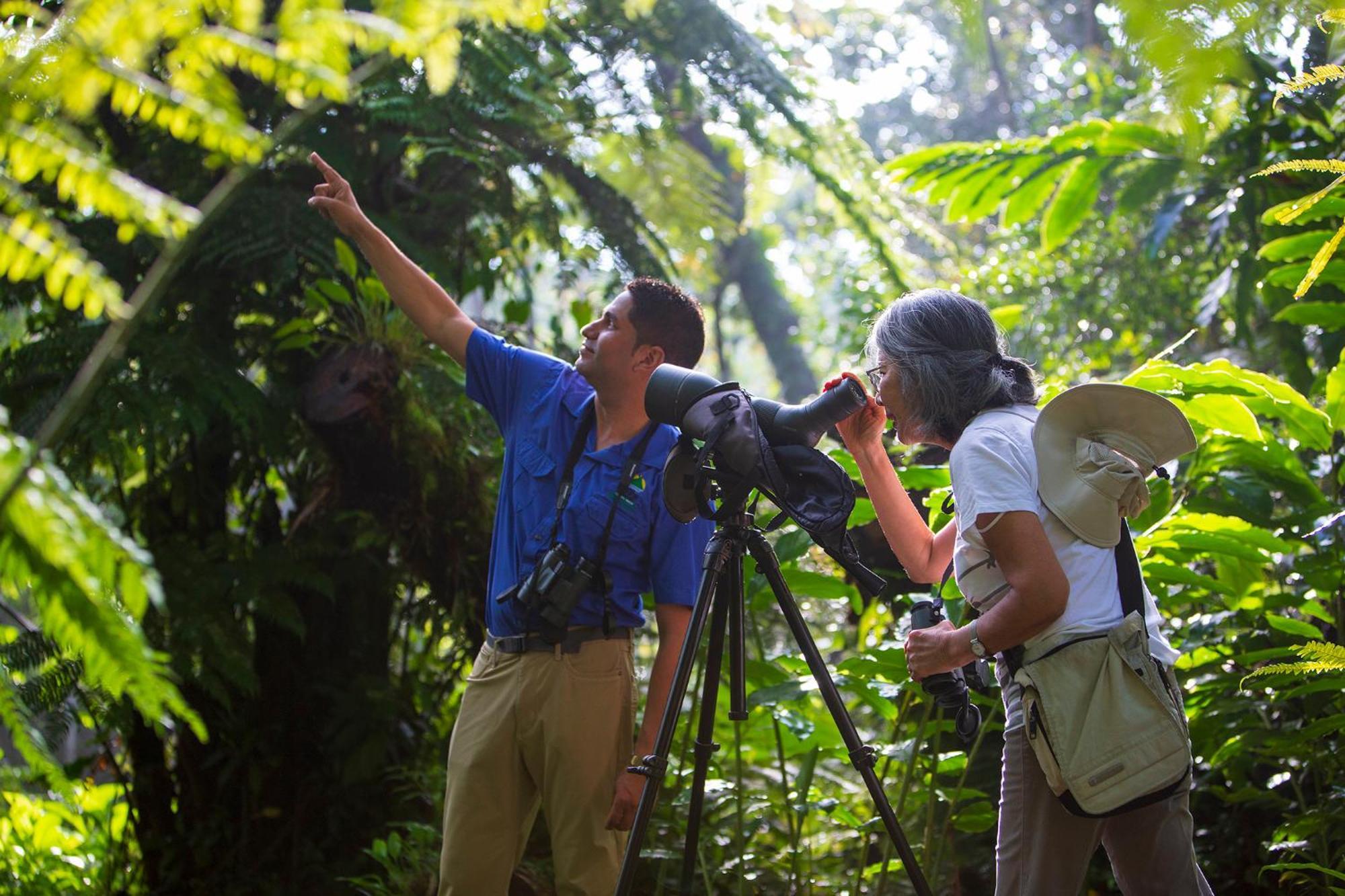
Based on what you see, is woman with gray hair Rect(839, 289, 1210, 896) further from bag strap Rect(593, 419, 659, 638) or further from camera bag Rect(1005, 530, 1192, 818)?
bag strap Rect(593, 419, 659, 638)

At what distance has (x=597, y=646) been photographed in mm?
2225

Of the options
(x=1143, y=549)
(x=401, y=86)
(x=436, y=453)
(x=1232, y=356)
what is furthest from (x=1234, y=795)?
(x=401, y=86)

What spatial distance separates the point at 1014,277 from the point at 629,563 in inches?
137

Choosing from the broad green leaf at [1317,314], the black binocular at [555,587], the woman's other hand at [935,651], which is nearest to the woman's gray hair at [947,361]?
the woman's other hand at [935,651]

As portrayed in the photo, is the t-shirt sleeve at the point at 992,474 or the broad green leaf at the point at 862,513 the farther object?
the broad green leaf at the point at 862,513

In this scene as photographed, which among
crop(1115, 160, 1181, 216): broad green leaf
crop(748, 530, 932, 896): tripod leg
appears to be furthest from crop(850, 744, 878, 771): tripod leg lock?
crop(1115, 160, 1181, 216): broad green leaf

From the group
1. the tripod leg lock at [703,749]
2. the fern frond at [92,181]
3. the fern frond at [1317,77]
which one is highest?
the fern frond at [1317,77]

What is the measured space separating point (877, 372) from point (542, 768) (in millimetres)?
1016

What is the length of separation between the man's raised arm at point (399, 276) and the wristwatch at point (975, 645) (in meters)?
1.26

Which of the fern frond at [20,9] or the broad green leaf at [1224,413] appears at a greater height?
the broad green leaf at [1224,413]

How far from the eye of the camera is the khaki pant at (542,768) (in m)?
2.16

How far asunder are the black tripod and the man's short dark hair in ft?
1.86

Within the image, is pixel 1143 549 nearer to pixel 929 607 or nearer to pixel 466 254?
pixel 929 607

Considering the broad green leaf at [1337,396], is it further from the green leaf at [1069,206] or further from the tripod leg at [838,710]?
the green leaf at [1069,206]
